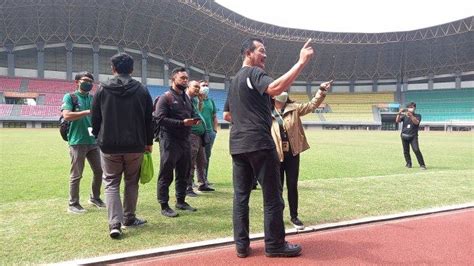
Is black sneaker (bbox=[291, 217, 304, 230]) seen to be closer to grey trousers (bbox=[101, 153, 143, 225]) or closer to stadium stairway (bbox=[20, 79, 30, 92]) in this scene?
grey trousers (bbox=[101, 153, 143, 225])

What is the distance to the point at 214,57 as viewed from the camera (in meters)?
63.6

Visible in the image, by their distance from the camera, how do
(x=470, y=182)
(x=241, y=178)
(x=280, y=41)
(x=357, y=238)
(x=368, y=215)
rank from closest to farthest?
(x=241, y=178)
(x=357, y=238)
(x=368, y=215)
(x=470, y=182)
(x=280, y=41)

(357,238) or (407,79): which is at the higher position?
(407,79)

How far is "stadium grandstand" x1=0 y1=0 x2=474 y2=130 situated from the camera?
4988cm

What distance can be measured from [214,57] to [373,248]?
6088 cm

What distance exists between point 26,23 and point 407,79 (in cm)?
6072

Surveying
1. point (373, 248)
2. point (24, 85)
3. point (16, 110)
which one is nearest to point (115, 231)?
point (373, 248)

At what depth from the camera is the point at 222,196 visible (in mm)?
7352

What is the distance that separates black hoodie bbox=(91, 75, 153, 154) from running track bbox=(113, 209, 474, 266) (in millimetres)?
1404

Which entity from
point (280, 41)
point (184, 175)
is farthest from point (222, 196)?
point (280, 41)

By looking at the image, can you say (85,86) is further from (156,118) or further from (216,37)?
(216,37)

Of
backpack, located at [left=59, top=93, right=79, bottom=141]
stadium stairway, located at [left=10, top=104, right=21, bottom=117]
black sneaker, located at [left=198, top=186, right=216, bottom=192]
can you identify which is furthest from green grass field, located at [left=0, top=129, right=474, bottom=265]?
stadium stairway, located at [left=10, top=104, right=21, bottom=117]

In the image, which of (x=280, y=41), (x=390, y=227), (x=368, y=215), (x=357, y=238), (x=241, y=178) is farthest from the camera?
(x=280, y=41)

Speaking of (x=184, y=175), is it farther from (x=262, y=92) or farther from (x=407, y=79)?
(x=407, y=79)
